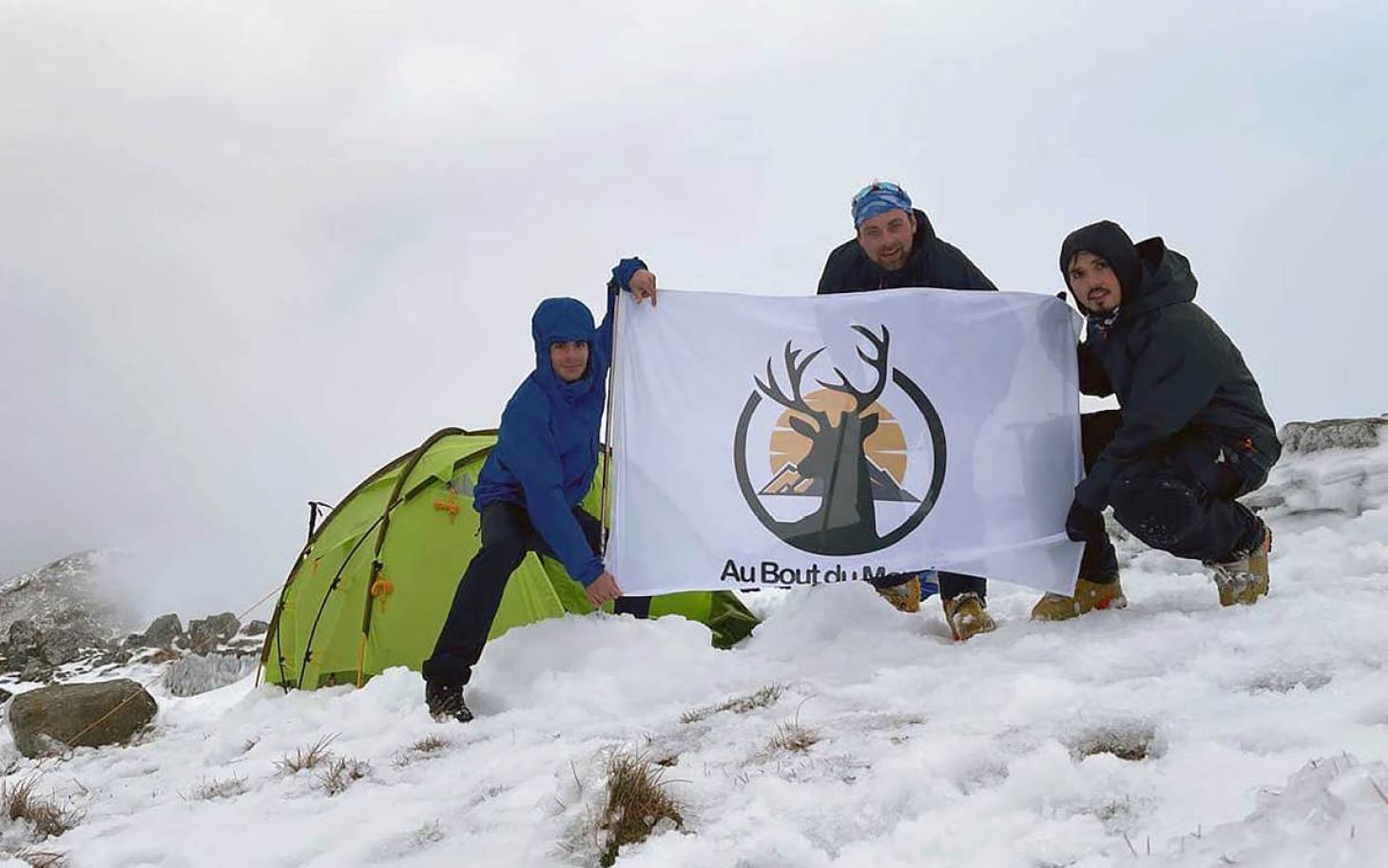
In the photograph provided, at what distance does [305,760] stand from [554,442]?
6.61 ft

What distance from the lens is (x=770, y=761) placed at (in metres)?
3.08

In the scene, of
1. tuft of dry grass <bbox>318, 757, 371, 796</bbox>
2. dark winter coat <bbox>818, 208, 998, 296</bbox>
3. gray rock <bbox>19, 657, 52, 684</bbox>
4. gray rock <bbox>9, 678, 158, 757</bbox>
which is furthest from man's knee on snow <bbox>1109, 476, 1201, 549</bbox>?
gray rock <bbox>19, 657, 52, 684</bbox>

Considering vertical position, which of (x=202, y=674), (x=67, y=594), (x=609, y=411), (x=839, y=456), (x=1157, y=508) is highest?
(x=609, y=411)

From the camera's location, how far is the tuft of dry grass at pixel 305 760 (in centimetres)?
391

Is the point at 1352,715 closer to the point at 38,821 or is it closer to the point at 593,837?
the point at 593,837

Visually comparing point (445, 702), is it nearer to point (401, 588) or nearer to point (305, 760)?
point (305, 760)

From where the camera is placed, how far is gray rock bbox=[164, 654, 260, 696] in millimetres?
9945

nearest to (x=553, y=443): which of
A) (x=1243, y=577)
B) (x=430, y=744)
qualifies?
(x=430, y=744)

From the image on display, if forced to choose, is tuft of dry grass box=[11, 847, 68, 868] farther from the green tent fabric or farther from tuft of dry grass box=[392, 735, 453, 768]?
the green tent fabric

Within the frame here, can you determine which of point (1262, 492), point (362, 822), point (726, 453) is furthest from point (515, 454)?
point (1262, 492)

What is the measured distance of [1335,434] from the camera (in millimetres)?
8961

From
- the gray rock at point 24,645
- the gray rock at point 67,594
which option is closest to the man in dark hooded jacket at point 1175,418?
the gray rock at point 24,645

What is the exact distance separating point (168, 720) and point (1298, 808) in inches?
274

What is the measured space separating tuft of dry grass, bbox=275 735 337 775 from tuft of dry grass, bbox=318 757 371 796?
77 mm
